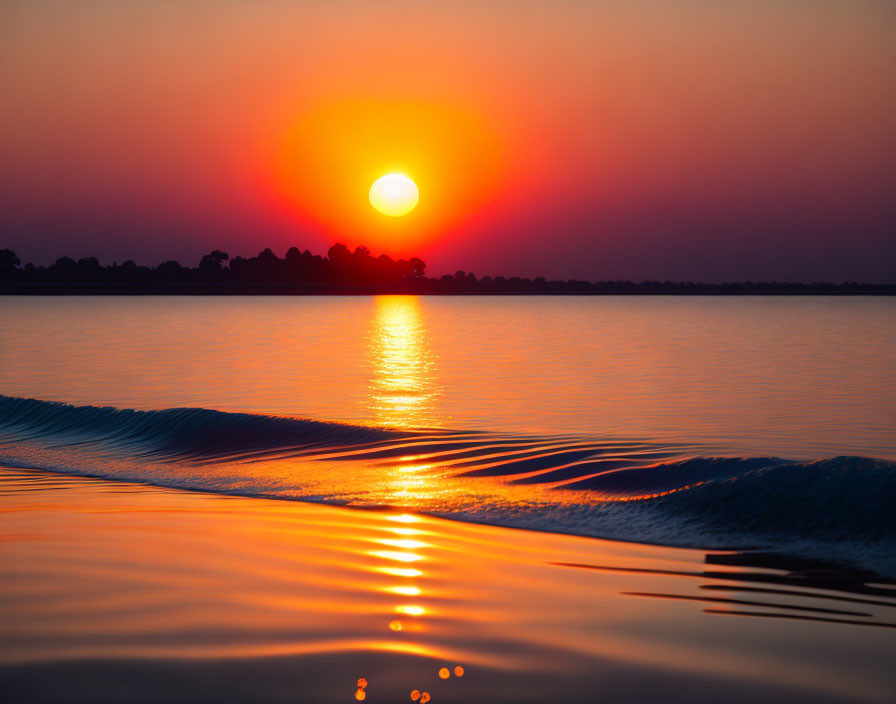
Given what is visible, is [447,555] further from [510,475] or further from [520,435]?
[520,435]

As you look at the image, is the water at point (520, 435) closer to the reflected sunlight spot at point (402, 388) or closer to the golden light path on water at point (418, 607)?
the reflected sunlight spot at point (402, 388)

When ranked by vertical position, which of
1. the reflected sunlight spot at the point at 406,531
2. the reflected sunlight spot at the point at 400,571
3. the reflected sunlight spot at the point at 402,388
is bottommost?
the reflected sunlight spot at the point at 402,388

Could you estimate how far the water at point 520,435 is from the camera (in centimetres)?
1114

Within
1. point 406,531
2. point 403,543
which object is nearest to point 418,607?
point 403,543

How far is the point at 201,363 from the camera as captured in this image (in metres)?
41.2

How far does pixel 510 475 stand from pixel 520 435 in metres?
5.22

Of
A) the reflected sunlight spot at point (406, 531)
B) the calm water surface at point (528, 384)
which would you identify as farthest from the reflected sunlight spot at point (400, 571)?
the calm water surface at point (528, 384)

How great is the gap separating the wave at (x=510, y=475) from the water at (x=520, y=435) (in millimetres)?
45

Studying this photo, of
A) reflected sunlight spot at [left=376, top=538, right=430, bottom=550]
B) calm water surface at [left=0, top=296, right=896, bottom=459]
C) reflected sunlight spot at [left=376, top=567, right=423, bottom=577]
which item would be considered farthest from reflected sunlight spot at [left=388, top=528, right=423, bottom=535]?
calm water surface at [left=0, top=296, right=896, bottom=459]

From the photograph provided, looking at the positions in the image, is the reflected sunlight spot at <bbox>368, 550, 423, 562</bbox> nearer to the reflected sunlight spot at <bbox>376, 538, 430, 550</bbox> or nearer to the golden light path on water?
the golden light path on water

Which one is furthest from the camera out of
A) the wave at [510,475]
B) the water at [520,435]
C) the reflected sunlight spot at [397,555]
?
the water at [520,435]

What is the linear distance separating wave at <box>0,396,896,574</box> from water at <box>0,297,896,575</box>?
0.15 ft

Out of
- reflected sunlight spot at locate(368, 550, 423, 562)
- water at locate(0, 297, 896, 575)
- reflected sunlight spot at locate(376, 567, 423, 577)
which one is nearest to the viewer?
reflected sunlight spot at locate(376, 567, 423, 577)

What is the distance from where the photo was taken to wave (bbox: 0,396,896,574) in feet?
34.8
